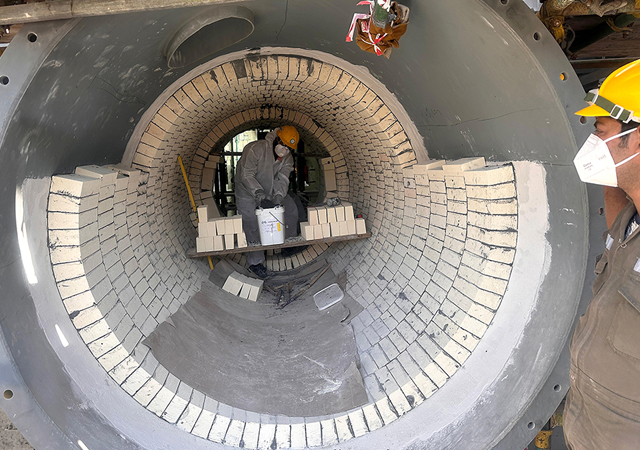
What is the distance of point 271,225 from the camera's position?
4.81 meters

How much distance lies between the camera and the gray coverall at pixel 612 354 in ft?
4.80

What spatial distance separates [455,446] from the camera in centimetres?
251

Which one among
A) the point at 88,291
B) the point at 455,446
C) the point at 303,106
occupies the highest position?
the point at 303,106

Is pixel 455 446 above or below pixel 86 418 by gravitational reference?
below

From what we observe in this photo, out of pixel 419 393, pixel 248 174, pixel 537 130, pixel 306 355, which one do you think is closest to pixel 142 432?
pixel 306 355

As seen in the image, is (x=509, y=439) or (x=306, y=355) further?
(x=306, y=355)

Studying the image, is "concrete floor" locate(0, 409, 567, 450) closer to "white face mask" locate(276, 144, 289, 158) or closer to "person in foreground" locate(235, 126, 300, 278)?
"person in foreground" locate(235, 126, 300, 278)

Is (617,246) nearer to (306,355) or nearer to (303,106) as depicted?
(306,355)

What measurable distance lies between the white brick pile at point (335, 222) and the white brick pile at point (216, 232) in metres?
0.88

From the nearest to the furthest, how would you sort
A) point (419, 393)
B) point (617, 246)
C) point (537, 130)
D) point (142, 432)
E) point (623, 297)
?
point (623, 297)
point (617, 246)
point (537, 130)
point (142, 432)
point (419, 393)

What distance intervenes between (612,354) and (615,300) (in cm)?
22

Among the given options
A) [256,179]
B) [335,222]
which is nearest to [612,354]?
[335,222]

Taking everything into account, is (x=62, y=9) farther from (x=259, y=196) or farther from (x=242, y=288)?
(x=259, y=196)

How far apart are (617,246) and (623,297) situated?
9.1 inches
